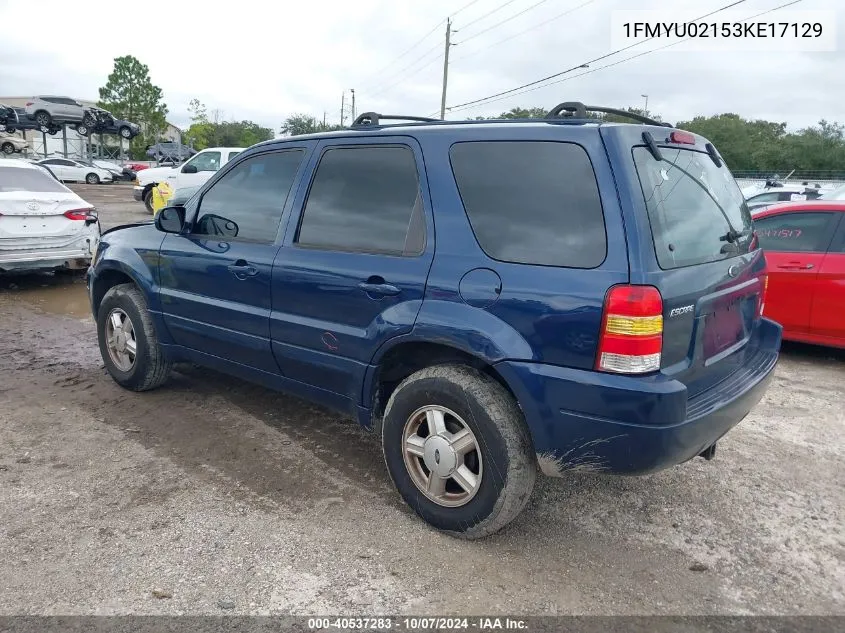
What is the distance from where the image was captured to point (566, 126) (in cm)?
275

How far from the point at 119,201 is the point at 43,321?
61.1 ft

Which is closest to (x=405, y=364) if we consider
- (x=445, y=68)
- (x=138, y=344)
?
(x=138, y=344)

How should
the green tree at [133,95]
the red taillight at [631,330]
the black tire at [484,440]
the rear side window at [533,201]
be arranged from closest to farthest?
the red taillight at [631,330], the rear side window at [533,201], the black tire at [484,440], the green tree at [133,95]

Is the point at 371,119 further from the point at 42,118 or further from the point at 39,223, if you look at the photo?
the point at 42,118

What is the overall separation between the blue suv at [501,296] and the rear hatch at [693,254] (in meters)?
0.01

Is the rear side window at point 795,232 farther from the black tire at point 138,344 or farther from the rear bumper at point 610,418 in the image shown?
the black tire at point 138,344

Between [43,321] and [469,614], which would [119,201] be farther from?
[469,614]

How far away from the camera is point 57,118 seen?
120 ft

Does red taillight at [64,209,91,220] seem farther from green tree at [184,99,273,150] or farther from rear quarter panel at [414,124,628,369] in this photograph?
green tree at [184,99,273,150]

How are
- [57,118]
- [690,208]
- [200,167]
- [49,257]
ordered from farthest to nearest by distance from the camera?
1. [57,118]
2. [200,167]
3. [49,257]
4. [690,208]

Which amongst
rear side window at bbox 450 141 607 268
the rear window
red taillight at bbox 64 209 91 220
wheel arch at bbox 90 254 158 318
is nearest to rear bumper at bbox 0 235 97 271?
red taillight at bbox 64 209 91 220

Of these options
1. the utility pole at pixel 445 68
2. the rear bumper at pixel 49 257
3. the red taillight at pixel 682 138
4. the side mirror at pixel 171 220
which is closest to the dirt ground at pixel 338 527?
the side mirror at pixel 171 220

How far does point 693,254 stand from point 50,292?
831 cm

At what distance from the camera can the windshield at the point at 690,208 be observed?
2631 millimetres
